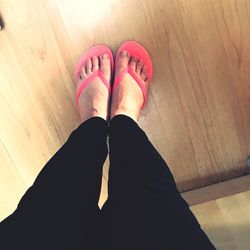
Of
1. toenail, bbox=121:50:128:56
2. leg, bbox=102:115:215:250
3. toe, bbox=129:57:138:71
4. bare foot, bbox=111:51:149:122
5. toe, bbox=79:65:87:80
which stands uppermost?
toenail, bbox=121:50:128:56

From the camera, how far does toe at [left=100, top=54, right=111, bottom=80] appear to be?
990 mm

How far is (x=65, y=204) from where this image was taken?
630mm

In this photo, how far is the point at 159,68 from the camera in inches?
38.4

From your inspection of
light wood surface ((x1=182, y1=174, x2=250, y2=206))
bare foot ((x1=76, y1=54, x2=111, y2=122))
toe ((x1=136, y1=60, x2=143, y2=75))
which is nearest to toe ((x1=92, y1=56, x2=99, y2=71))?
bare foot ((x1=76, y1=54, x2=111, y2=122))

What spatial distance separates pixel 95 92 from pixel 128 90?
0.10 metres

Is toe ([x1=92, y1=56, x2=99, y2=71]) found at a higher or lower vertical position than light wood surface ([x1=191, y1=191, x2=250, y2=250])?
higher

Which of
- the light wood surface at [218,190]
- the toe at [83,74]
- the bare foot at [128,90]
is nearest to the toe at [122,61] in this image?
the bare foot at [128,90]

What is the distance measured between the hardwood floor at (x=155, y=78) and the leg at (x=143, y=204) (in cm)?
28

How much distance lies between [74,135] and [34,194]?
17 centimetres

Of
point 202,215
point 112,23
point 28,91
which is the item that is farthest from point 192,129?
point 28,91

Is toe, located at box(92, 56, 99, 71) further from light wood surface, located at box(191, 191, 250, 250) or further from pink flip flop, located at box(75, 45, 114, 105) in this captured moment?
light wood surface, located at box(191, 191, 250, 250)

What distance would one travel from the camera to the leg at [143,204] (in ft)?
1.85

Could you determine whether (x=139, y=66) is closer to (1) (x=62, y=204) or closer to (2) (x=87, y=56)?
(2) (x=87, y=56)

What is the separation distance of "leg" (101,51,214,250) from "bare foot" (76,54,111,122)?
7.2 inches
